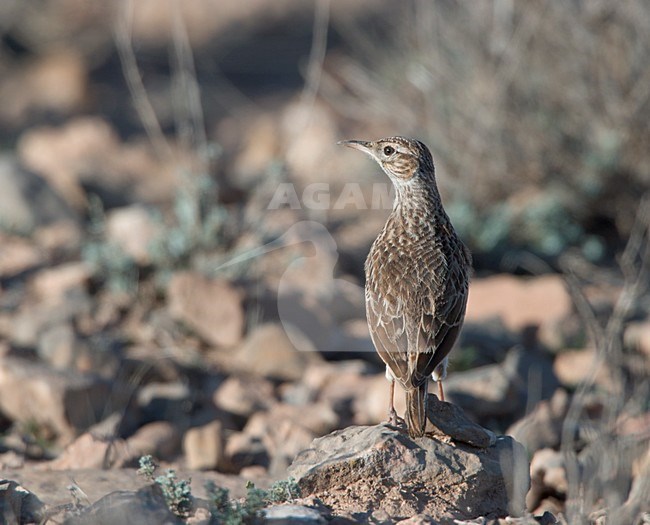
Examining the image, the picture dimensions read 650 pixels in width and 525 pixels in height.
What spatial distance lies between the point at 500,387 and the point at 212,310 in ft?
7.68

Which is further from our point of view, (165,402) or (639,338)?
(639,338)

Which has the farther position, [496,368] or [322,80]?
[322,80]

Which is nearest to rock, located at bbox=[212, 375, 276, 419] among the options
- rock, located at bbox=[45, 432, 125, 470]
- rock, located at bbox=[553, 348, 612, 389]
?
rock, located at bbox=[45, 432, 125, 470]

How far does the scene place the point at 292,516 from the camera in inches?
171

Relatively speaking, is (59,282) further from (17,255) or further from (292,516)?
(292,516)

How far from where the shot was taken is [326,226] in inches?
430

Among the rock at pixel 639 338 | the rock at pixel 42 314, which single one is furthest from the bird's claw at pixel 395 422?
the rock at pixel 639 338

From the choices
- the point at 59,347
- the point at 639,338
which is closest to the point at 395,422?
the point at 59,347

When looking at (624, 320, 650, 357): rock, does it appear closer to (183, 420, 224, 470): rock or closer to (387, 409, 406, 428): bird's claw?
(183, 420, 224, 470): rock

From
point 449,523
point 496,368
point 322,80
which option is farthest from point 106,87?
point 449,523

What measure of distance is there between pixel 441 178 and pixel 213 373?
3942 mm

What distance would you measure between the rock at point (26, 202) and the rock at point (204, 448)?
13.3ft

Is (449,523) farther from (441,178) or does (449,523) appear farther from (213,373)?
(441,178)

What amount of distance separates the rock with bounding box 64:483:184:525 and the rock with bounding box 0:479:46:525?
0.33 m
